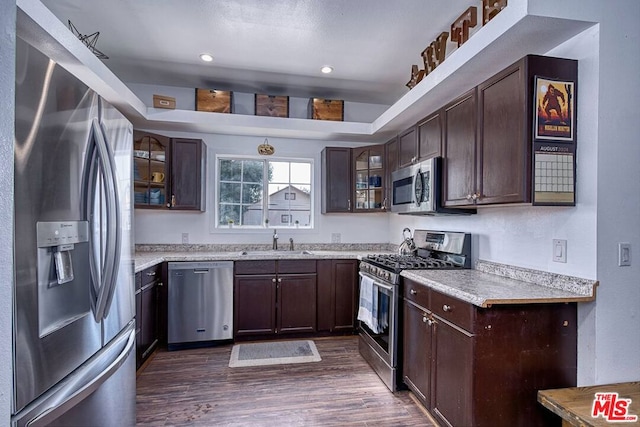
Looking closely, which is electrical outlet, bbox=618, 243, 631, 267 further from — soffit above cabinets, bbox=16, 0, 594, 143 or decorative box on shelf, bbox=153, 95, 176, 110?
decorative box on shelf, bbox=153, 95, 176, 110

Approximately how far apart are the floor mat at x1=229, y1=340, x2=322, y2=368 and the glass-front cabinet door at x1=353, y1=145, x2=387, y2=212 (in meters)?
1.65

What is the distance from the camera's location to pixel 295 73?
11.0ft

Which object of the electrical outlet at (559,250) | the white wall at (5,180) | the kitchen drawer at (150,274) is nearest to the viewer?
the white wall at (5,180)

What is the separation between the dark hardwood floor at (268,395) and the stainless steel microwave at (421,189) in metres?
1.43

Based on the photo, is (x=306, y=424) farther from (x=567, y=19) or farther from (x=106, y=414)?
(x=567, y=19)

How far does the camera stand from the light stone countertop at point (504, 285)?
1.67 m

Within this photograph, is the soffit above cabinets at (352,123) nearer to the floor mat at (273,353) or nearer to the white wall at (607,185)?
the white wall at (607,185)

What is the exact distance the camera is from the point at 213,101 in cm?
355

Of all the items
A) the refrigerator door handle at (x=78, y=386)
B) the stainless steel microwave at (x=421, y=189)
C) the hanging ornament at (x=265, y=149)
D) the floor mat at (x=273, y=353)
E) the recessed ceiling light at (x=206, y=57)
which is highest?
the recessed ceiling light at (x=206, y=57)

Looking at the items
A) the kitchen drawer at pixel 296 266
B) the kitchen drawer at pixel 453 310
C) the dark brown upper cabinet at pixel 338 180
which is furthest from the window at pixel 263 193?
the kitchen drawer at pixel 453 310

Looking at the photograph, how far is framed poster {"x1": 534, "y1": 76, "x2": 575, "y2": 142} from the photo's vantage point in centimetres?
175

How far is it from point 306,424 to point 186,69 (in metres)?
3.26

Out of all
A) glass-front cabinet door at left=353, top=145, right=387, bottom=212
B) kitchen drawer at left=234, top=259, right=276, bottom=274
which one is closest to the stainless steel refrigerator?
kitchen drawer at left=234, top=259, right=276, bottom=274

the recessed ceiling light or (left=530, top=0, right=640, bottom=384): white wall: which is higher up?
the recessed ceiling light
